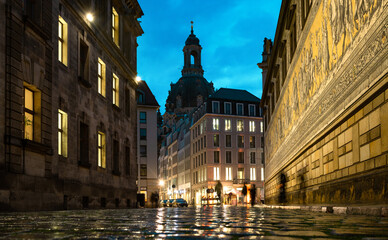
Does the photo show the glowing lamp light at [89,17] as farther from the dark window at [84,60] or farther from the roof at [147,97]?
the roof at [147,97]

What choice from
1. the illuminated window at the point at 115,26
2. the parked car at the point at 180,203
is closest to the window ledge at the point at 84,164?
the illuminated window at the point at 115,26

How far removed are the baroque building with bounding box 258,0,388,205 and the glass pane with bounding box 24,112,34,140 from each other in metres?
8.96

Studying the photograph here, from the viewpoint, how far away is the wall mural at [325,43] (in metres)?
10.1

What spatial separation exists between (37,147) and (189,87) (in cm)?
15085

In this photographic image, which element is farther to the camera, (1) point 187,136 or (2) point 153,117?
(1) point 187,136

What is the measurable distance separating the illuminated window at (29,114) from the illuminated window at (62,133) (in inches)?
115

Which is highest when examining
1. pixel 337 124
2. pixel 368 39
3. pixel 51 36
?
pixel 51 36

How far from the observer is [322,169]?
14.9m

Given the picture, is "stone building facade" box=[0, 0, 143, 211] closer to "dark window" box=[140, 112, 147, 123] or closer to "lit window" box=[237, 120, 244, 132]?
"dark window" box=[140, 112, 147, 123]

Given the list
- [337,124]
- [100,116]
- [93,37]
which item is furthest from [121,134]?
[337,124]

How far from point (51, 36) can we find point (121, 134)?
12.8 meters

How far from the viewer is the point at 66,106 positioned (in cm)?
1931

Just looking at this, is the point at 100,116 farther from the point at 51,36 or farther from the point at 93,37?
the point at 51,36

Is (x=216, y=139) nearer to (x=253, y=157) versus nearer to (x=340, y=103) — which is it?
(x=253, y=157)
